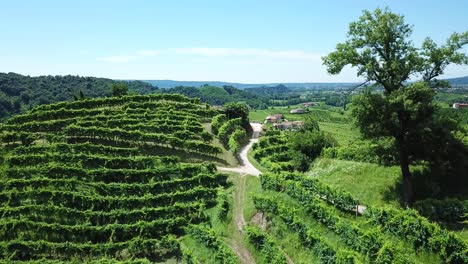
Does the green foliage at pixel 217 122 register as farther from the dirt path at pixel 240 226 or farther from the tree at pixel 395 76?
the tree at pixel 395 76

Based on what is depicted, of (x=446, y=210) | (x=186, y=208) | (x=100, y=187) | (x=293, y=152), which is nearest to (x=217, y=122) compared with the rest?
(x=293, y=152)

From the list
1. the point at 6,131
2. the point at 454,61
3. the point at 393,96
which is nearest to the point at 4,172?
the point at 6,131

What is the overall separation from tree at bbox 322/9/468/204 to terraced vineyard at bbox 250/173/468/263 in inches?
345

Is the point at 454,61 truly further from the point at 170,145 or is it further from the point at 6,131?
the point at 6,131

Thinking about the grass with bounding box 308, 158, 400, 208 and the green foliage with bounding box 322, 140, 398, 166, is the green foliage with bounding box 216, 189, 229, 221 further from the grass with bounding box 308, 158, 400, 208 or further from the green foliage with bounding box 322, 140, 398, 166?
the green foliage with bounding box 322, 140, 398, 166

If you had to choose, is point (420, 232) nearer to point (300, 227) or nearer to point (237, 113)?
point (300, 227)

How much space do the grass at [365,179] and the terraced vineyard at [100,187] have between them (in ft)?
52.9

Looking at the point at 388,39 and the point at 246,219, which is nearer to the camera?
the point at 388,39

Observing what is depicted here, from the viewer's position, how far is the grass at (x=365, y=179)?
4709 cm

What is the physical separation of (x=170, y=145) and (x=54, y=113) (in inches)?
1118

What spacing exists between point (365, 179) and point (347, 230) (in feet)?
55.5

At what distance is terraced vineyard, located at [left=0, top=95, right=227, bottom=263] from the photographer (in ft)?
152

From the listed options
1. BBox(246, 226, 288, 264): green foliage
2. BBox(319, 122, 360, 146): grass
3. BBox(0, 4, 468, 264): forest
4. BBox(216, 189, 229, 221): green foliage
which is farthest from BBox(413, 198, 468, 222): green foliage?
BBox(319, 122, 360, 146): grass

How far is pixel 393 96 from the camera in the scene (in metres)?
42.8
